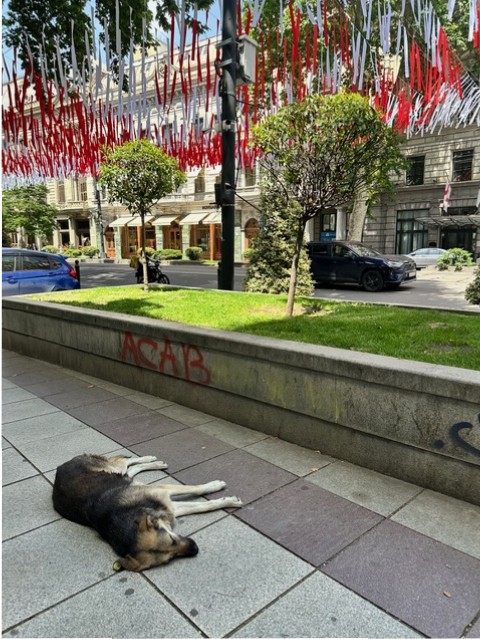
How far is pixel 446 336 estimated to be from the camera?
4.98m

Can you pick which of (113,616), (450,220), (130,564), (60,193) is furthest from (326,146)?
(60,193)

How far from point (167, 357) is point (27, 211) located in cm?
2097

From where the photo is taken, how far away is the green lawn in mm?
4500

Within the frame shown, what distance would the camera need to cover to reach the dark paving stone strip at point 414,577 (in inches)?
86.9

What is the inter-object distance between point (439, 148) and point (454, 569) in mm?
32629

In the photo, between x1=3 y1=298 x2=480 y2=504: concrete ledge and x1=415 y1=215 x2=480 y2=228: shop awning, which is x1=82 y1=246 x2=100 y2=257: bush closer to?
x1=415 y1=215 x2=480 y2=228: shop awning

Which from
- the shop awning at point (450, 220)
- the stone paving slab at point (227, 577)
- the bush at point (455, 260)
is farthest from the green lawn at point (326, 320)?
the shop awning at point (450, 220)

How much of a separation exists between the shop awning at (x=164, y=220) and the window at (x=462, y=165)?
21.9 meters

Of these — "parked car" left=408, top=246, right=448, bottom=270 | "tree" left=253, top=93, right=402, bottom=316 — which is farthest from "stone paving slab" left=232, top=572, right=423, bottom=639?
"parked car" left=408, top=246, right=448, bottom=270

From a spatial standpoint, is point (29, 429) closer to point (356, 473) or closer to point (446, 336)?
point (356, 473)

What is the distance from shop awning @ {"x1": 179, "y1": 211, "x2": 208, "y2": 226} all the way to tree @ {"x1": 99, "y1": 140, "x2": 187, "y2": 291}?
93.7 ft

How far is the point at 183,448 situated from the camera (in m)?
4.08

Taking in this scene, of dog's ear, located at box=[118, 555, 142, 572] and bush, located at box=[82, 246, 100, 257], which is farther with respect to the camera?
bush, located at box=[82, 246, 100, 257]

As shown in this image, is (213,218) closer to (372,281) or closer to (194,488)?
(372,281)
